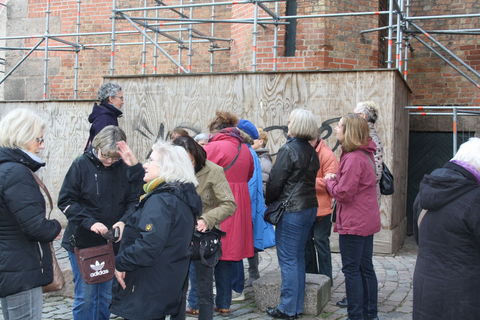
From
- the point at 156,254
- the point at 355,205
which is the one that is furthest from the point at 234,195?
the point at 156,254

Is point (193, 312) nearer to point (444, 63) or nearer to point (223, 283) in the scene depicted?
point (223, 283)

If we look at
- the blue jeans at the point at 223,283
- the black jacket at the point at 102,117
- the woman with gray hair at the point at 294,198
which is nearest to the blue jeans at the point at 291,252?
the woman with gray hair at the point at 294,198

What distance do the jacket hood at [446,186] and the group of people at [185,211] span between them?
0.4 inches

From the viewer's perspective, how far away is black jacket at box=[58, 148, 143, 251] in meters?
4.30

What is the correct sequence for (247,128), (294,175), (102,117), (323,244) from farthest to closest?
(102,117)
(323,244)
(247,128)
(294,175)

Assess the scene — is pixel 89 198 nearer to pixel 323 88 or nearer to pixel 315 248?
pixel 315 248

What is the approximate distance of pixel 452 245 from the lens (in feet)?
11.1

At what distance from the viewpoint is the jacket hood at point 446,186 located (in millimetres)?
3379

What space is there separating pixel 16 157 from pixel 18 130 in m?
0.17

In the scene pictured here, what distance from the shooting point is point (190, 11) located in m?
11.9

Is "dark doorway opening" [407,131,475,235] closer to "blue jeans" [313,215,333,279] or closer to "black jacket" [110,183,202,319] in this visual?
"blue jeans" [313,215,333,279]

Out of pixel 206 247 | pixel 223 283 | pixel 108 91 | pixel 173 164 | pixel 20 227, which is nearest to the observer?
pixel 20 227

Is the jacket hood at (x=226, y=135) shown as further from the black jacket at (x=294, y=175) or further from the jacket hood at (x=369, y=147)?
the jacket hood at (x=369, y=147)

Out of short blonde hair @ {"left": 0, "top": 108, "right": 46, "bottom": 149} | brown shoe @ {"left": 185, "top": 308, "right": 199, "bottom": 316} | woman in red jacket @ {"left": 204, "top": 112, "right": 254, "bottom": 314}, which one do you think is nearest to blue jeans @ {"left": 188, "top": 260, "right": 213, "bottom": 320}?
woman in red jacket @ {"left": 204, "top": 112, "right": 254, "bottom": 314}
